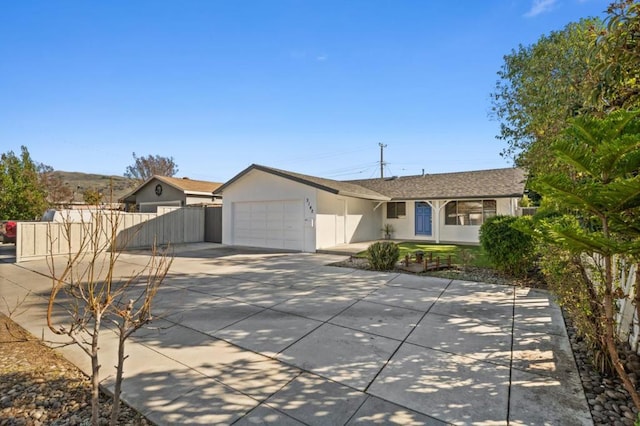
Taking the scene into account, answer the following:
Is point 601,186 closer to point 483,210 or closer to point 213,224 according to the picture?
point 483,210

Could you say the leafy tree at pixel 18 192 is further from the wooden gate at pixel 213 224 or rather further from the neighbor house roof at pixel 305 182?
the neighbor house roof at pixel 305 182

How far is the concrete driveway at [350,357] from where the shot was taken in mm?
2486

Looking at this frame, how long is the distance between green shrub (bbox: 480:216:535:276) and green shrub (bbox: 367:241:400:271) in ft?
7.59

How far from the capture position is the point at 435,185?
17.1 metres

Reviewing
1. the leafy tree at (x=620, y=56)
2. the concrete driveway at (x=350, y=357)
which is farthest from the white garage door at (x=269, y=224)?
the leafy tree at (x=620, y=56)

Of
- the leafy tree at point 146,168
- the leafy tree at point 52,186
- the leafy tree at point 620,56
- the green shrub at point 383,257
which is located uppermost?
the leafy tree at point 146,168

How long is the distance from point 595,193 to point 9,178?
83.2ft

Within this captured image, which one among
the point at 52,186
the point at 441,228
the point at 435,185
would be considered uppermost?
the point at 52,186

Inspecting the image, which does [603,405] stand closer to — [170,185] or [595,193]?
[595,193]

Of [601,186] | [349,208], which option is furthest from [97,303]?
[349,208]

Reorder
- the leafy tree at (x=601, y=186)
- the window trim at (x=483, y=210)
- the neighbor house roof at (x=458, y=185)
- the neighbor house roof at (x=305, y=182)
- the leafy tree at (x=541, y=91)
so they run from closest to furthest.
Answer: the leafy tree at (x=601, y=186)
the leafy tree at (x=541, y=91)
the neighbor house roof at (x=305, y=182)
the neighbor house roof at (x=458, y=185)
the window trim at (x=483, y=210)

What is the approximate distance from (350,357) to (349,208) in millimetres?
12246

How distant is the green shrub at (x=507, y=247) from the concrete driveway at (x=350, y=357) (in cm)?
122

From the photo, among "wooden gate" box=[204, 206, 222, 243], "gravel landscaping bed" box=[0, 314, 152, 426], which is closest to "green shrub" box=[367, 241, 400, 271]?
"gravel landscaping bed" box=[0, 314, 152, 426]
